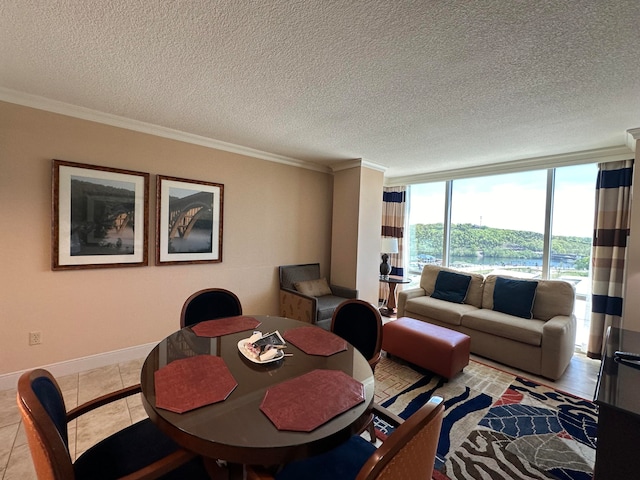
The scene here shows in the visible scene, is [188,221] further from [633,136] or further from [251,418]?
[633,136]

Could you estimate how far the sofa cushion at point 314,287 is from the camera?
3.84 m

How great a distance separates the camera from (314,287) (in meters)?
3.96

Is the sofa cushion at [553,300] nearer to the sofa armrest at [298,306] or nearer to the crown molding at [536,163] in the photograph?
the crown molding at [536,163]

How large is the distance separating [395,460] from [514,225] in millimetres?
4161

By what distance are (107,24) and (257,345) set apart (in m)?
1.86

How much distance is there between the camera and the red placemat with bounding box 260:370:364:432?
99cm

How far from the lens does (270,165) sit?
381 cm

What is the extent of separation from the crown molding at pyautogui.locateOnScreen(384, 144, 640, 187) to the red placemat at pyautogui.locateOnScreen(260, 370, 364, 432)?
3854 mm

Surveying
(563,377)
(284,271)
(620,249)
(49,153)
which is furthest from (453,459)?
(49,153)

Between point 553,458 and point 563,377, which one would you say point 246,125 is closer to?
point 553,458

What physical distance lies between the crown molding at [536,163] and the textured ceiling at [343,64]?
30 centimetres

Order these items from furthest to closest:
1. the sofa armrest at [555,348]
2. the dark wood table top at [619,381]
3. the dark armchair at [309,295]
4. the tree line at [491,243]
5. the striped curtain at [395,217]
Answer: the striped curtain at [395,217] < the tree line at [491,243] < the dark armchair at [309,295] < the sofa armrest at [555,348] < the dark wood table top at [619,381]

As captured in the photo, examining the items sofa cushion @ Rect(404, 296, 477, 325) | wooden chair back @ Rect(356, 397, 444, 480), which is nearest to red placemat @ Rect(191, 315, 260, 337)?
wooden chair back @ Rect(356, 397, 444, 480)

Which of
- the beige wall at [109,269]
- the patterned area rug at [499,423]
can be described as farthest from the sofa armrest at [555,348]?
the beige wall at [109,269]
